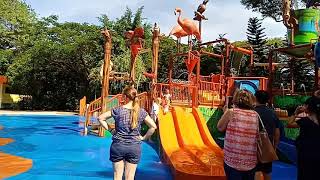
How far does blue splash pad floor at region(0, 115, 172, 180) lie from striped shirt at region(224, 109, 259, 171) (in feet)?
13.0

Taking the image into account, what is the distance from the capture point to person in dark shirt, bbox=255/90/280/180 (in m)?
4.40

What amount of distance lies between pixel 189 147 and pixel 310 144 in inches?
238

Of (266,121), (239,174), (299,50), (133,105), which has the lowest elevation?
(239,174)

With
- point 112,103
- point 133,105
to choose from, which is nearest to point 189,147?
point 133,105

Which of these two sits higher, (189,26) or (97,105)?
(189,26)

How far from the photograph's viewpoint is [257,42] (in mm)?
28281

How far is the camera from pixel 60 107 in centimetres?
3133

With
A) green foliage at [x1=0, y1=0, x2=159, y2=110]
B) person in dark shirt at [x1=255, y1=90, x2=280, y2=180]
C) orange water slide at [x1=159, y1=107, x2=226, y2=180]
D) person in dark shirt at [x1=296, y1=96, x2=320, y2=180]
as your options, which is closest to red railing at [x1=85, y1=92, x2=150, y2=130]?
orange water slide at [x1=159, y1=107, x2=226, y2=180]

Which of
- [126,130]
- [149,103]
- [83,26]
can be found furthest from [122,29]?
[126,130]

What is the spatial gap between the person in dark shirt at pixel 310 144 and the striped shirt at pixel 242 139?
1.37 feet

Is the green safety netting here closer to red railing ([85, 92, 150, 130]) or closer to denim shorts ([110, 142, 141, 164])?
red railing ([85, 92, 150, 130])

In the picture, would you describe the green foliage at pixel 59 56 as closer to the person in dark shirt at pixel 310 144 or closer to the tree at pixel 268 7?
the tree at pixel 268 7

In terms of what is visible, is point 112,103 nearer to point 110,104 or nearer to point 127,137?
point 110,104

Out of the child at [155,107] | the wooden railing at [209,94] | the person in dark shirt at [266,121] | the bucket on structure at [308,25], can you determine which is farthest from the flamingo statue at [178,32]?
the person in dark shirt at [266,121]
